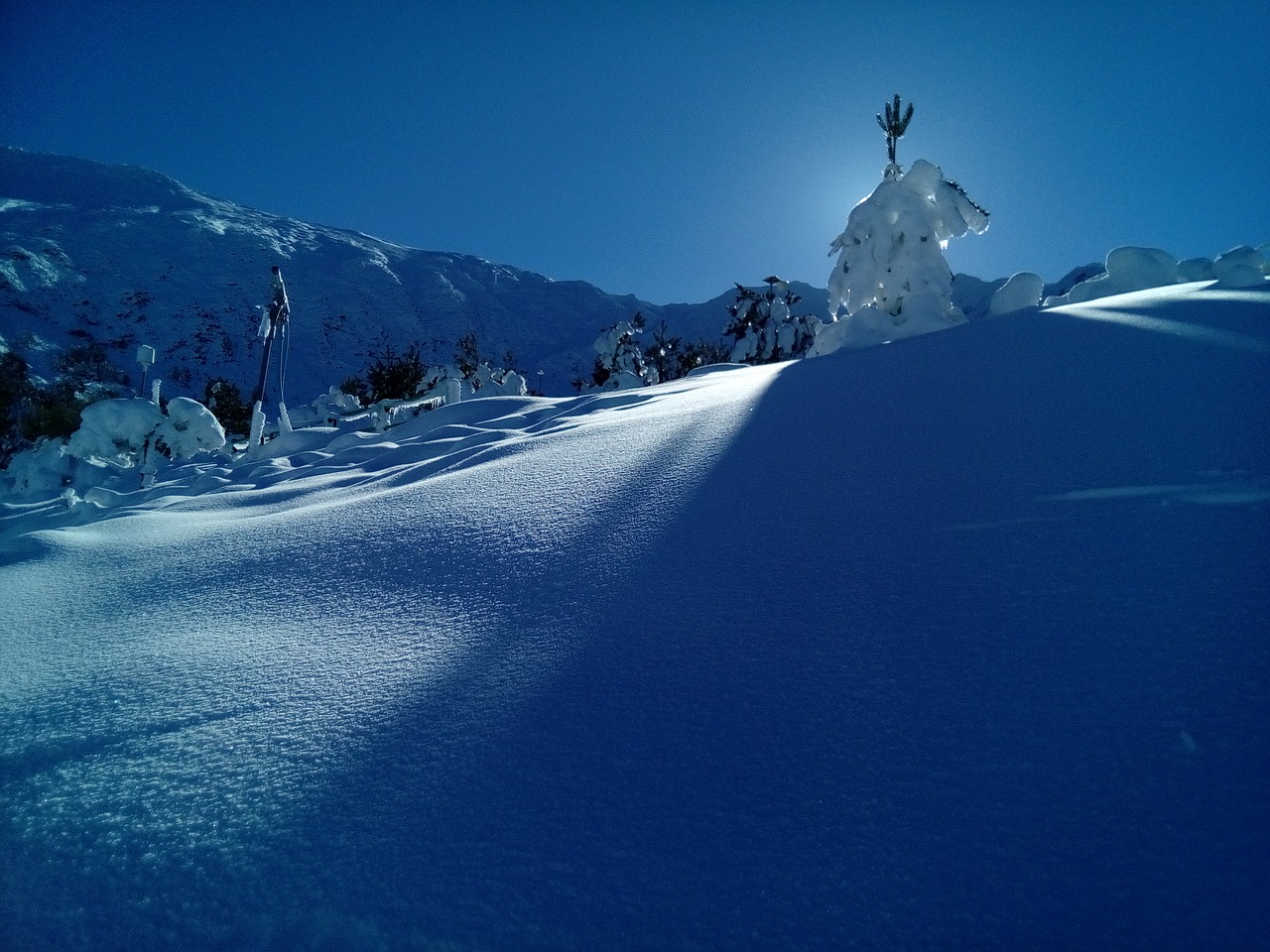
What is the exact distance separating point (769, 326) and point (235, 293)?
5440cm

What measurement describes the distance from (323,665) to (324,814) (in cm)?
45

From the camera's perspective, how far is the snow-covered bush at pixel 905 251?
6613 millimetres

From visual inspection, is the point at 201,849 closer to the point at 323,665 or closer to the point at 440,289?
the point at 323,665

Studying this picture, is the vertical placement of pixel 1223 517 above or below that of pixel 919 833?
above

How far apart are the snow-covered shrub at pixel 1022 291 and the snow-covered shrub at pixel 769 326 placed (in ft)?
35.2

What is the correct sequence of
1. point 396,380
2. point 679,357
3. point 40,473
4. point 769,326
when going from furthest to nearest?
point 679,357 → point 769,326 → point 396,380 → point 40,473

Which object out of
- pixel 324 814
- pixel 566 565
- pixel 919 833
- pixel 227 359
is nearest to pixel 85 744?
pixel 324 814

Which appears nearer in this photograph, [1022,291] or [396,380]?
[1022,291]

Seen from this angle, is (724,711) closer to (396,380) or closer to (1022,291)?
(1022,291)

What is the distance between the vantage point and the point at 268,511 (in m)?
2.93

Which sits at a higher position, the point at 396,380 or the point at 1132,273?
the point at 396,380

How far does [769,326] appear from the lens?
16.7 m

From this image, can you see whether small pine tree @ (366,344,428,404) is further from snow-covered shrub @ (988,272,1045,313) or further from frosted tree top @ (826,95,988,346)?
snow-covered shrub @ (988,272,1045,313)

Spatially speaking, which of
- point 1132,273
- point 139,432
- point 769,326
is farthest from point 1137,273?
point 769,326
